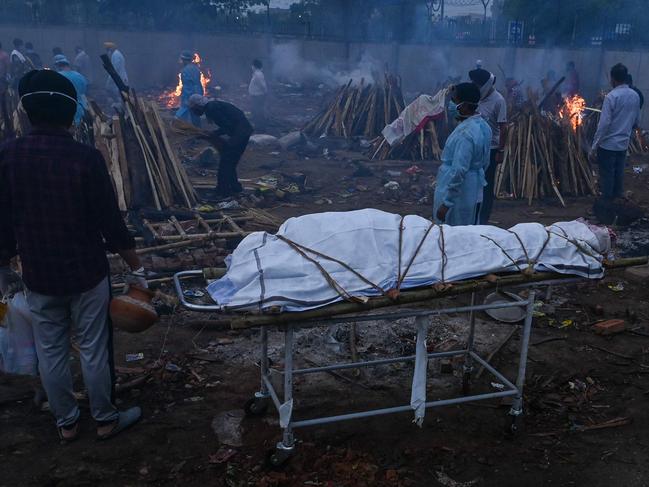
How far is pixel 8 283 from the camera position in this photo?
12.2ft

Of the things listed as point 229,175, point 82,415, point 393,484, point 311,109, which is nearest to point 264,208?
point 229,175

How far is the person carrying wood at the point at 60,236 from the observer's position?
3342mm

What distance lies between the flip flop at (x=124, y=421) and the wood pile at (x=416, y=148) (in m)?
10.6

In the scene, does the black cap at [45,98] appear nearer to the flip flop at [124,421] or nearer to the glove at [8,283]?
the glove at [8,283]

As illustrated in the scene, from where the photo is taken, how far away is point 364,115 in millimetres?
16219

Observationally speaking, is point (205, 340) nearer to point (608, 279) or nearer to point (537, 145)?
point (608, 279)

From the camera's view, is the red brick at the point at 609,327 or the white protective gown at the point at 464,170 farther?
the red brick at the point at 609,327

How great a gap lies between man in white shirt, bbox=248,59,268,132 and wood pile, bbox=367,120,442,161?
4616 millimetres

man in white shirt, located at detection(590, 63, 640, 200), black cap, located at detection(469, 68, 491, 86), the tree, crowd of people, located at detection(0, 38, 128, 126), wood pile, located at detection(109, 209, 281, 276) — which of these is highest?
the tree

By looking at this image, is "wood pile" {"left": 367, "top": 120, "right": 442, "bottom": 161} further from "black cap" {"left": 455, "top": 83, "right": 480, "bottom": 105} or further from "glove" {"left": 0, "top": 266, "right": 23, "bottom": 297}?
"glove" {"left": 0, "top": 266, "right": 23, "bottom": 297}

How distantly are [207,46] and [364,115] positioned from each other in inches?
475

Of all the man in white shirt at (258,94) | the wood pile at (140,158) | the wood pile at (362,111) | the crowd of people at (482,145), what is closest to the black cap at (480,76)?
the crowd of people at (482,145)

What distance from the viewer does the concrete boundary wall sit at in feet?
68.0

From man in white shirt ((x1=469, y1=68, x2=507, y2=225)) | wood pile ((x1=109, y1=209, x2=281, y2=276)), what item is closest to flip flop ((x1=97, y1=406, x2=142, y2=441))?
wood pile ((x1=109, y1=209, x2=281, y2=276))
